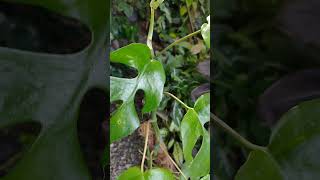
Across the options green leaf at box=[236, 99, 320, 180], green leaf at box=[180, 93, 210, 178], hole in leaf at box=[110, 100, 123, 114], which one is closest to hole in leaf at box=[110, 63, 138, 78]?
hole in leaf at box=[110, 100, 123, 114]

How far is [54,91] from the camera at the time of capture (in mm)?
413

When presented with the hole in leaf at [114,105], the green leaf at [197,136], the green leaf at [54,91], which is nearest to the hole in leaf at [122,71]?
the hole in leaf at [114,105]

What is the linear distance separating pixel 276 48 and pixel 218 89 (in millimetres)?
68

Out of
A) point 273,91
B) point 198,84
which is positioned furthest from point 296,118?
point 198,84

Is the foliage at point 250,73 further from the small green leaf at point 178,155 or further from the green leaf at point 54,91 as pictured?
the small green leaf at point 178,155

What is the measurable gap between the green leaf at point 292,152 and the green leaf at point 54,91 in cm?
18

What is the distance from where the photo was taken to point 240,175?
37 centimetres

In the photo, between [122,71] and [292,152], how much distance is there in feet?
1.74

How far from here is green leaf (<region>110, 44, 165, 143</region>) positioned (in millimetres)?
642

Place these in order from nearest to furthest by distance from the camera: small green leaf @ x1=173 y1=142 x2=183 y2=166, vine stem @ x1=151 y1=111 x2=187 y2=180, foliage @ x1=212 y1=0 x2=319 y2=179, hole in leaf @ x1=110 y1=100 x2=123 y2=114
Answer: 1. foliage @ x1=212 y1=0 x2=319 y2=179
2. hole in leaf @ x1=110 y1=100 x2=123 y2=114
3. vine stem @ x1=151 y1=111 x2=187 y2=180
4. small green leaf @ x1=173 y1=142 x2=183 y2=166

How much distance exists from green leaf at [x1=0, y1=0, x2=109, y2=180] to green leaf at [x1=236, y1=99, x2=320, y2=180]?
0.18 meters

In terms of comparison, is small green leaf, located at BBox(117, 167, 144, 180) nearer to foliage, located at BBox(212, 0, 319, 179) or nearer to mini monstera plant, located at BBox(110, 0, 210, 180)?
mini monstera plant, located at BBox(110, 0, 210, 180)

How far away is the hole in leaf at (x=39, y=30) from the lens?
39 centimetres

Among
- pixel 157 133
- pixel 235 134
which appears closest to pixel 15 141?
pixel 235 134
